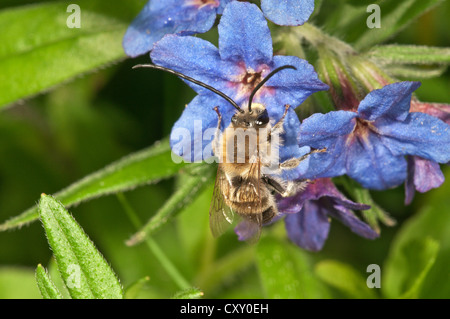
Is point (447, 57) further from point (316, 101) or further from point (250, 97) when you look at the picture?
point (250, 97)

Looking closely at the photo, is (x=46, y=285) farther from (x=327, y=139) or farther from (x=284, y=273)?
(x=284, y=273)

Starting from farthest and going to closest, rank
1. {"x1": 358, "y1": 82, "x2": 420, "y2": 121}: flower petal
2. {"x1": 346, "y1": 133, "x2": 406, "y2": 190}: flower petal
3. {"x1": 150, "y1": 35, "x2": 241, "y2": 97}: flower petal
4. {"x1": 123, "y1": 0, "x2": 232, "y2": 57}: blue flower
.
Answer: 1. {"x1": 123, "y1": 0, "x2": 232, "y2": 57}: blue flower
2. {"x1": 346, "y1": 133, "x2": 406, "y2": 190}: flower petal
3. {"x1": 150, "y1": 35, "x2": 241, "y2": 97}: flower petal
4. {"x1": 358, "y1": 82, "x2": 420, "y2": 121}: flower petal

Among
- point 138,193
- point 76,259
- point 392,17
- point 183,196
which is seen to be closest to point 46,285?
point 76,259

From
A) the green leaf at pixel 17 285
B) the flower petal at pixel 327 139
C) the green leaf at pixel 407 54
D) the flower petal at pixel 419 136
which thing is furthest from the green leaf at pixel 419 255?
the green leaf at pixel 17 285

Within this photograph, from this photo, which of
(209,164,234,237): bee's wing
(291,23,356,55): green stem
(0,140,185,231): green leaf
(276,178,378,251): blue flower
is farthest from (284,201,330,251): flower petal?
(291,23,356,55): green stem

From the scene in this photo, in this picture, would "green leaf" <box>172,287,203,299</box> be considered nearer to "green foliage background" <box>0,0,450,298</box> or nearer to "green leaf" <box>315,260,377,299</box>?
"green foliage background" <box>0,0,450,298</box>

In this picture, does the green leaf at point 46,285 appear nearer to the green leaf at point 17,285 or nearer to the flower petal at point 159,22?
the flower petal at point 159,22

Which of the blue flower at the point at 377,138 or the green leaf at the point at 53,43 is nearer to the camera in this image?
the blue flower at the point at 377,138
